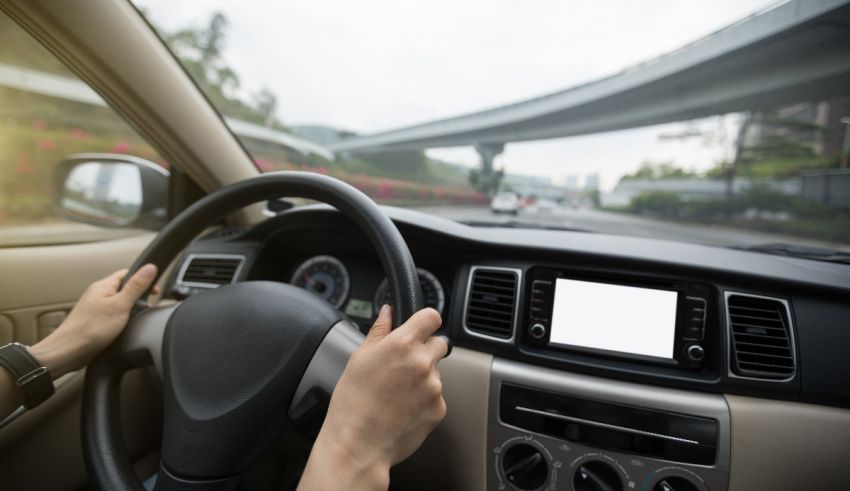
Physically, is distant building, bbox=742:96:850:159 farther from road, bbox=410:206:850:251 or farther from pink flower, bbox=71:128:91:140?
pink flower, bbox=71:128:91:140

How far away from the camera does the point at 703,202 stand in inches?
89.7

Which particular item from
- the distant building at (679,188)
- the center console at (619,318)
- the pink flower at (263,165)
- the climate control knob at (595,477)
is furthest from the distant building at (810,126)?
the pink flower at (263,165)

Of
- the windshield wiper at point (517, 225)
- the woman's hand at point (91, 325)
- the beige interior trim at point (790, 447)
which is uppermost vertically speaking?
the windshield wiper at point (517, 225)

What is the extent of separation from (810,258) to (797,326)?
539 mm

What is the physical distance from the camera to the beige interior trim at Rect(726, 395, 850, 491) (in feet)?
4.07

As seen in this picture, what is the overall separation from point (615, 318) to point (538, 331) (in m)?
0.26

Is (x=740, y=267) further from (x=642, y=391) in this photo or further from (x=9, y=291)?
(x=9, y=291)

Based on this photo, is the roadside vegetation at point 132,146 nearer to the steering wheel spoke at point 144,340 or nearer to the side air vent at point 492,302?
the side air vent at point 492,302

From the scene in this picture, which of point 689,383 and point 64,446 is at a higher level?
point 689,383

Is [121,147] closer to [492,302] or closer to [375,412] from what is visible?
[492,302]

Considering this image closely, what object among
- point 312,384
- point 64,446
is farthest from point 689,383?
point 64,446

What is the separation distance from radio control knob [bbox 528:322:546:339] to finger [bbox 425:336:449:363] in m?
0.73

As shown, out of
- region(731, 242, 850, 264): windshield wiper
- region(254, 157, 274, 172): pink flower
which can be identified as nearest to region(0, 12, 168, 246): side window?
region(254, 157, 274, 172): pink flower

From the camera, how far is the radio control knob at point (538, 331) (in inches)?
58.4
